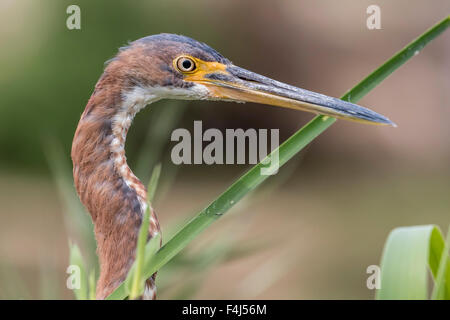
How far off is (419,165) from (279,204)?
1703 millimetres

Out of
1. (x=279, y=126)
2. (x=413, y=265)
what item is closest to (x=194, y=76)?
(x=413, y=265)

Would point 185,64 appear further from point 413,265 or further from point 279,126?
point 279,126

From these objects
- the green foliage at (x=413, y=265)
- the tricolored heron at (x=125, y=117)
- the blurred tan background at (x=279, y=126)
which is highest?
the blurred tan background at (x=279, y=126)

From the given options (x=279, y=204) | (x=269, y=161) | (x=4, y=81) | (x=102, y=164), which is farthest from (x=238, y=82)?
(x=279, y=204)

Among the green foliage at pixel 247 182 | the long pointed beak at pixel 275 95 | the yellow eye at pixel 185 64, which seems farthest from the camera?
the yellow eye at pixel 185 64

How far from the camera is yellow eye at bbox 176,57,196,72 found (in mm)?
1421

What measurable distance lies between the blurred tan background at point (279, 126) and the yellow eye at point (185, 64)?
330cm

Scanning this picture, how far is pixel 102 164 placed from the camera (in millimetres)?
1310

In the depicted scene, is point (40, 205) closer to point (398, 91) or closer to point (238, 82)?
point (398, 91)

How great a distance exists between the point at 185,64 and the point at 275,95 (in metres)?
0.21

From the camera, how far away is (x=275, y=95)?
1.39 meters

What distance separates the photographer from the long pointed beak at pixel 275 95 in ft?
4.25

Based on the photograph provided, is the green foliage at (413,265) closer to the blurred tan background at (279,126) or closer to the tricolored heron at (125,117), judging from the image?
the tricolored heron at (125,117)

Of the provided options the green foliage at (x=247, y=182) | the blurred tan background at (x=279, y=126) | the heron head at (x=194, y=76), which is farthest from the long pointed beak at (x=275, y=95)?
the blurred tan background at (x=279, y=126)
